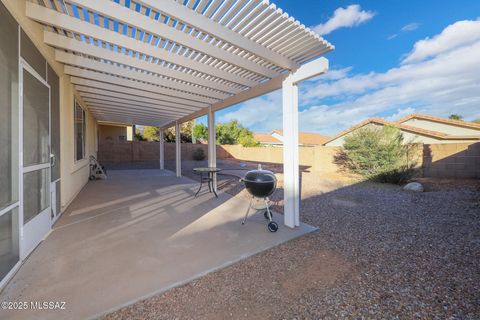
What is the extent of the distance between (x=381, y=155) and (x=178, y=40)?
329 inches

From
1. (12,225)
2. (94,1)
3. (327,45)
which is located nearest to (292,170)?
(327,45)

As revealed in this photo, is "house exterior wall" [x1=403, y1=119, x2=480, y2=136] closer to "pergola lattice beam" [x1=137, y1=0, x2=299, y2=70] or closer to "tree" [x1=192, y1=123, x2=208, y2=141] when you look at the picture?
"pergola lattice beam" [x1=137, y1=0, x2=299, y2=70]

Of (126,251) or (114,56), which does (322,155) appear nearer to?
(114,56)

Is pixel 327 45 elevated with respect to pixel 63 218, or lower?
elevated

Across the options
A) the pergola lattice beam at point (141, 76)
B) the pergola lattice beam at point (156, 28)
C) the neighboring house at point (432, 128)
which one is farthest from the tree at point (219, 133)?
the pergola lattice beam at point (156, 28)

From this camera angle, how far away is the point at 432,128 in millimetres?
13094

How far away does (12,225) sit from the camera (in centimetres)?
207

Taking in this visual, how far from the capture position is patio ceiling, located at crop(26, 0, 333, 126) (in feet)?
7.67

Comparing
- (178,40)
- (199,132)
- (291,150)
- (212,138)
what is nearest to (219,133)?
(199,132)

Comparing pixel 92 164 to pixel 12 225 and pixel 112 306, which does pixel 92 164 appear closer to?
pixel 12 225

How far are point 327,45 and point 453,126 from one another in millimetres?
14694

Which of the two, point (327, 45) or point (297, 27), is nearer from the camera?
point (297, 27)

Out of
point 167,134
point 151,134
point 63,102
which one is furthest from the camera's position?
point 151,134

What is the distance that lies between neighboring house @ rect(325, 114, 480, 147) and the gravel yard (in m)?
7.79
